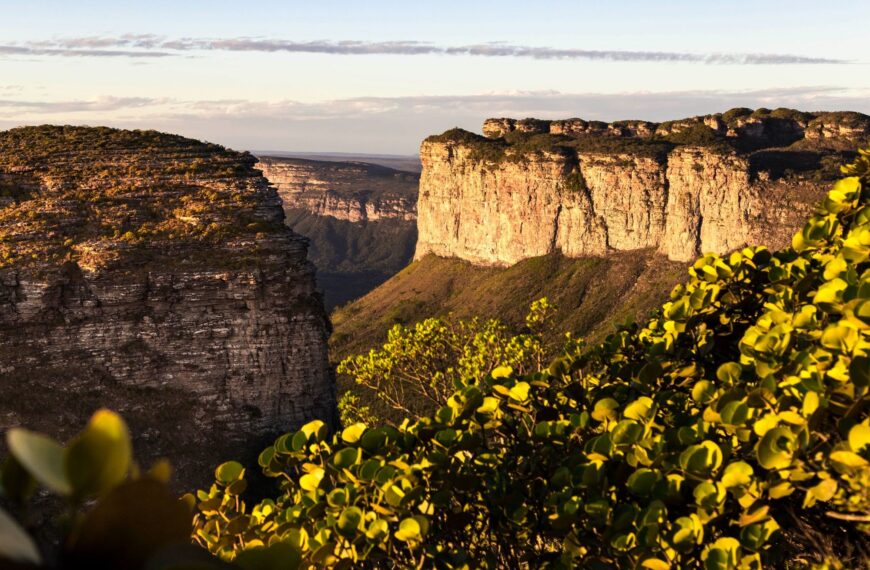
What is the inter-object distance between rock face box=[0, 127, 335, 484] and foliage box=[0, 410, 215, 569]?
4277 centimetres

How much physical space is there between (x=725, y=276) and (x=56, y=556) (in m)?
12.5

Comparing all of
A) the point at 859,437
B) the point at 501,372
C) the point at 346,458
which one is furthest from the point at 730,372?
the point at 346,458

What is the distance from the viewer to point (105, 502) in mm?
2650

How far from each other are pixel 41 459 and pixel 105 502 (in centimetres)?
28

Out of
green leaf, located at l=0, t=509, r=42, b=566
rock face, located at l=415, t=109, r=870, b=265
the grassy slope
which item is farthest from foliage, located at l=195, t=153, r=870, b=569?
rock face, located at l=415, t=109, r=870, b=265

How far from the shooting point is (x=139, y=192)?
50.6 meters

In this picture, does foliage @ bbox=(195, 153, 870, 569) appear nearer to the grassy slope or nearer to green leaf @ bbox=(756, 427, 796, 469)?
green leaf @ bbox=(756, 427, 796, 469)

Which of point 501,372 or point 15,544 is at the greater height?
point 15,544

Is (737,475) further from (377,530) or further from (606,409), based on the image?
(377,530)

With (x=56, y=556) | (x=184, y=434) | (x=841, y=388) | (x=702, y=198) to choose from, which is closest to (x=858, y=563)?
(x=841, y=388)

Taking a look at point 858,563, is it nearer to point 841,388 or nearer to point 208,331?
point 841,388

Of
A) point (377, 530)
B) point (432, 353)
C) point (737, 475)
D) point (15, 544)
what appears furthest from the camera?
point (432, 353)

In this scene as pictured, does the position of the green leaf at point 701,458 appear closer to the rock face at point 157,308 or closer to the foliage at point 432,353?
the foliage at point 432,353

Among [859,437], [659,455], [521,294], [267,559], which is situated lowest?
[521,294]
